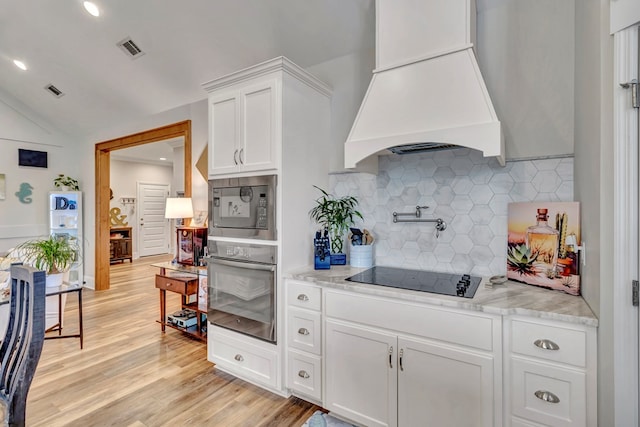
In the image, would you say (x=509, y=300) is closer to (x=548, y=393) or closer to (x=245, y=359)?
(x=548, y=393)

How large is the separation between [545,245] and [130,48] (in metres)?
4.01

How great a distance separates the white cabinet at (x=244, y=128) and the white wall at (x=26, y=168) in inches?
170

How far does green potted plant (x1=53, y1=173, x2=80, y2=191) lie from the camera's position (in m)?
5.28

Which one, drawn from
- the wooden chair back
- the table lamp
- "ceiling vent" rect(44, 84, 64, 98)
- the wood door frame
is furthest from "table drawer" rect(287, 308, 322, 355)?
"ceiling vent" rect(44, 84, 64, 98)

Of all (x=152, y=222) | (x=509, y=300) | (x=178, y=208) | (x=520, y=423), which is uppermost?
(x=178, y=208)

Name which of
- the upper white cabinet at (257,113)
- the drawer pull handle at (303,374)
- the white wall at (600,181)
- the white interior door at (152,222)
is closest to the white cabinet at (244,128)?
the upper white cabinet at (257,113)

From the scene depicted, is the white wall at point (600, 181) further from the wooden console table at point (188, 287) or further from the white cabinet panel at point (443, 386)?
the wooden console table at point (188, 287)

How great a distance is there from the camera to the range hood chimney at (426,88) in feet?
5.38

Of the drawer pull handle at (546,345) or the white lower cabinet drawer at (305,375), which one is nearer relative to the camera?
the drawer pull handle at (546,345)

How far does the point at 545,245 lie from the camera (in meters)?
1.76

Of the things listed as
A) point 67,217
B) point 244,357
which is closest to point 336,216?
point 244,357

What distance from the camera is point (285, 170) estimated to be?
2.21m

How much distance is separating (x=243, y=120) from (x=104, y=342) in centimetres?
262

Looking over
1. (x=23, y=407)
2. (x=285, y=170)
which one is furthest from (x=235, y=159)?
(x=23, y=407)
